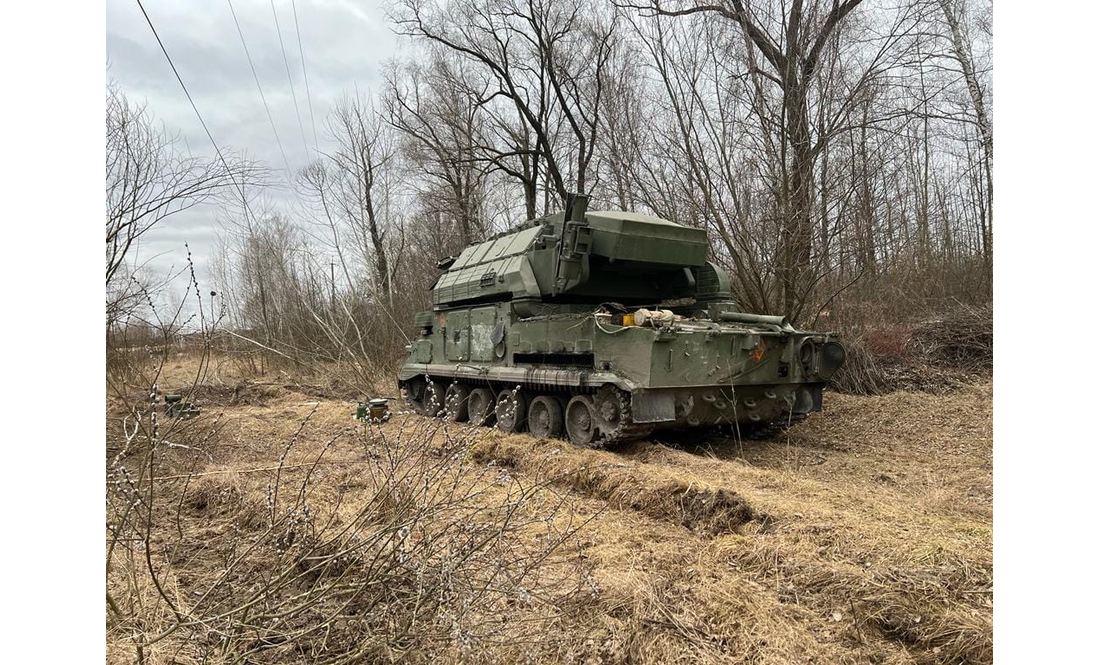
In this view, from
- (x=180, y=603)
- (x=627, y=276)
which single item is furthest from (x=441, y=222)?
(x=180, y=603)

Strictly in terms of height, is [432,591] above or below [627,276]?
below

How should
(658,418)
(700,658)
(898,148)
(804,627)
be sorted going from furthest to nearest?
(898,148) → (658,418) → (804,627) → (700,658)

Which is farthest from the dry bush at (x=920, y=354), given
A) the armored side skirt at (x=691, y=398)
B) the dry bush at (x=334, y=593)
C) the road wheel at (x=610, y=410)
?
the dry bush at (x=334, y=593)

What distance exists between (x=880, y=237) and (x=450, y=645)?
10.7m

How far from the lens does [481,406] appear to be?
36.7 ft

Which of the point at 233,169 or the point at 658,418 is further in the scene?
the point at 658,418

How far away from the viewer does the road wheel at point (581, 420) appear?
27.8 feet

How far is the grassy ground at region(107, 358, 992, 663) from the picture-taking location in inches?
123

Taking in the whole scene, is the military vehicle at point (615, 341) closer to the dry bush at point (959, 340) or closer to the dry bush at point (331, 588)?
the dry bush at point (331, 588)

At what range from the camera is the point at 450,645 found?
3002 millimetres

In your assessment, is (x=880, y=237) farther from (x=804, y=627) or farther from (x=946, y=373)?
(x=804, y=627)

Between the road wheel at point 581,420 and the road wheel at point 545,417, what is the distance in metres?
0.30

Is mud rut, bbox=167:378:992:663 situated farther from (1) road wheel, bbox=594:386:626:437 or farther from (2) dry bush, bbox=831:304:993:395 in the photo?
(2) dry bush, bbox=831:304:993:395

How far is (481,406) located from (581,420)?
8.98 feet
